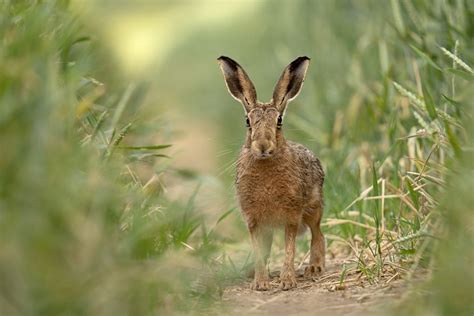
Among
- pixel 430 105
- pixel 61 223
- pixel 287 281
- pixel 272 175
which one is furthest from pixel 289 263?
pixel 61 223

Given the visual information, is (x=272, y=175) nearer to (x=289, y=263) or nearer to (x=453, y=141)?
(x=289, y=263)

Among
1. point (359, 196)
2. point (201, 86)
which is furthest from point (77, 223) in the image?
point (201, 86)

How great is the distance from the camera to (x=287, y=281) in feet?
20.3

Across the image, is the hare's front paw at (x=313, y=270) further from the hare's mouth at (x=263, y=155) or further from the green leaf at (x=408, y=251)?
the green leaf at (x=408, y=251)

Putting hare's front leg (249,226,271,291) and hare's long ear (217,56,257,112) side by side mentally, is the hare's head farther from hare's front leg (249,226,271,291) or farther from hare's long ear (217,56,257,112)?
hare's front leg (249,226,271,291)

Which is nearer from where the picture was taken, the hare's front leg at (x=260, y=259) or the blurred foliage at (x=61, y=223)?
the blurred foliage at (x=61, y=223)

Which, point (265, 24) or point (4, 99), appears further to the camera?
point (265, 24)

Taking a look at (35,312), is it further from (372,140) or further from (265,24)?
(265,24)

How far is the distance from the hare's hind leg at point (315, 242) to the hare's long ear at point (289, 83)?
0.79 meters

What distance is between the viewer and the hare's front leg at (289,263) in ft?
20.2

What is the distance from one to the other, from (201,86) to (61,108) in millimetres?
12237

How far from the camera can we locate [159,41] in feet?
61.6

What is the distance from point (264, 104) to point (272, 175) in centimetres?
47

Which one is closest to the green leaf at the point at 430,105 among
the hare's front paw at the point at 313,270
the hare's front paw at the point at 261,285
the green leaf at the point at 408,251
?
the green leaf at the point at 408,251
